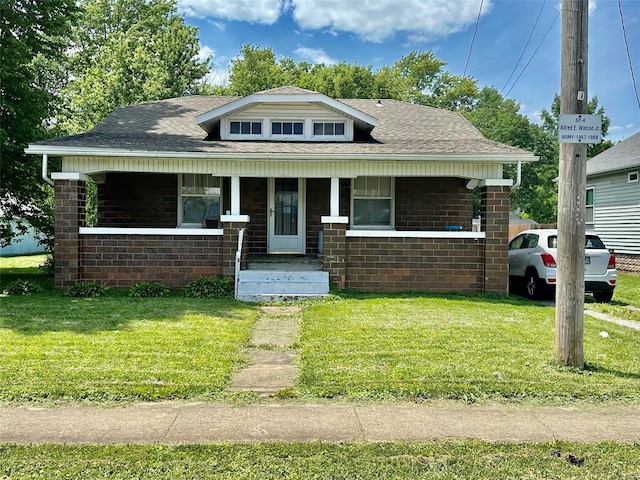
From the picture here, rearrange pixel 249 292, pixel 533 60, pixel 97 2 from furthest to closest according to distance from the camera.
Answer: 1. pixel 97 2
2. pixel 533 60
3. pixel 249 292

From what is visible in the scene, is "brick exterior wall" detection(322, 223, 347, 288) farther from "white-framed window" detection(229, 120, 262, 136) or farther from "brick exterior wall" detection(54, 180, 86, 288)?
"brick exterior wall" detection(54, 180, 86, 288)

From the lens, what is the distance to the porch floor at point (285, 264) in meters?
11.6

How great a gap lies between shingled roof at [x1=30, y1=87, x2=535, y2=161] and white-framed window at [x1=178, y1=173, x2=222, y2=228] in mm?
1116

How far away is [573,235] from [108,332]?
5.95m

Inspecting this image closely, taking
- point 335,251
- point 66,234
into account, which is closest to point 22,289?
point 66,234

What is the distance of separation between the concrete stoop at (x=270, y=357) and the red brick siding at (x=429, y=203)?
5.39m

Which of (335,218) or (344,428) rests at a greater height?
(335,218)

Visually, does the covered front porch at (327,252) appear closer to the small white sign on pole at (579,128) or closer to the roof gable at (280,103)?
the roof gable at (280,103)

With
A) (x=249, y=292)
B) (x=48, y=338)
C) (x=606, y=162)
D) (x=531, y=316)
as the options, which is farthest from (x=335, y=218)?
(x=606, y=162)

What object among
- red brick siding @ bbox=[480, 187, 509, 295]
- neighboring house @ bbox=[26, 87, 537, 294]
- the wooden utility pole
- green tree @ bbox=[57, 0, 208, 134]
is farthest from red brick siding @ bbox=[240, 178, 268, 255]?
green tree @ bbox=[57, 0, 208, 134]

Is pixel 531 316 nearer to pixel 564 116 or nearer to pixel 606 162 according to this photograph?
pixel 564 116

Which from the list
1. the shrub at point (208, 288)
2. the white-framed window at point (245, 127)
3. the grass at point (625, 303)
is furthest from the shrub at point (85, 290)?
the grass at point (625, 303)

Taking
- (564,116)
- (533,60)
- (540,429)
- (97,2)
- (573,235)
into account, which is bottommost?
(540,429)

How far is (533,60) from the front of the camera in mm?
13094
